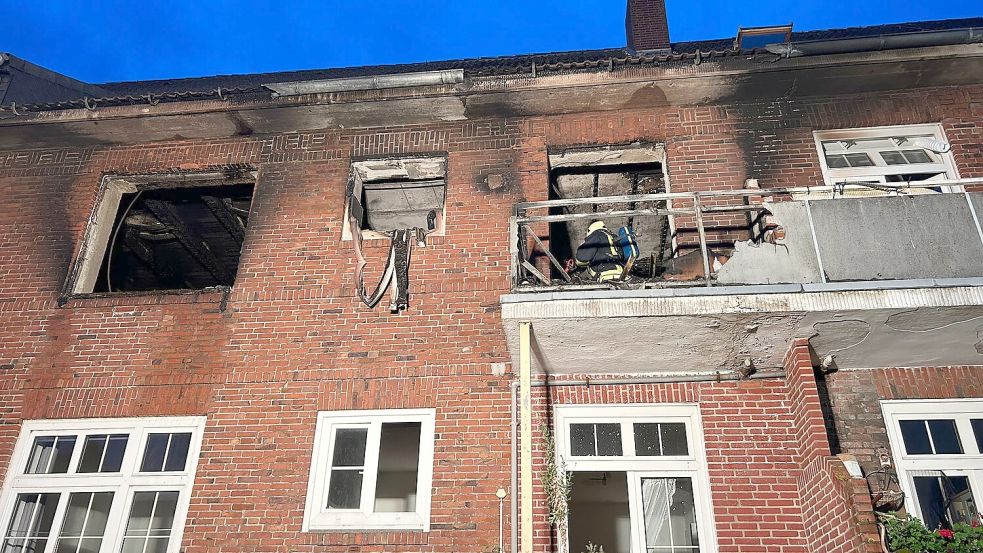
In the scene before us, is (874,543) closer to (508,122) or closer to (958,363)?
(958,363)

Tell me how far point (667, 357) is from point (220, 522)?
5.01m

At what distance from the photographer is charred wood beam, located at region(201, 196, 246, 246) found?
1025 cm

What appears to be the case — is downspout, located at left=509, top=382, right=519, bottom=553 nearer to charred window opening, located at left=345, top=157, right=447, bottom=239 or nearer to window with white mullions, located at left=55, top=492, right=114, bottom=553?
charred window opening, located at left=345, top=157, right=447, bottom=239

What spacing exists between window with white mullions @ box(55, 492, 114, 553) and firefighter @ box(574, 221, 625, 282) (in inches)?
230

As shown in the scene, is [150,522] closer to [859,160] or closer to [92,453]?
Answer: [92,453]

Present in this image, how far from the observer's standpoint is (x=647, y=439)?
696cm

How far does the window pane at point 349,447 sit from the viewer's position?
7.05m

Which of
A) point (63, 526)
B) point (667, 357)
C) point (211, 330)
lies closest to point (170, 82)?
point (211, 330)

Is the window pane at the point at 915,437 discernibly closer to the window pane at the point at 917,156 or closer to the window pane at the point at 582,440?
the window pane at the point at 582,440

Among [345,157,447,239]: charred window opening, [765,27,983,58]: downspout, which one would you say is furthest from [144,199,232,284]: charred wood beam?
[765,27,983,58]: downspout

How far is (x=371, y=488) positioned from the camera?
6832mm

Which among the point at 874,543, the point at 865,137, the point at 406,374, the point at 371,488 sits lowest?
the point at 874,543

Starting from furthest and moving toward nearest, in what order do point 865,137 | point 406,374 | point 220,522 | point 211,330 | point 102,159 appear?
point 102,159 < point 865,137 < point 211,330 < point 406,374 < point 220,522

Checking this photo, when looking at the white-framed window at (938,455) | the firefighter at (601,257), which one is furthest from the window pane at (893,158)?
the firefighter at (601,257)
